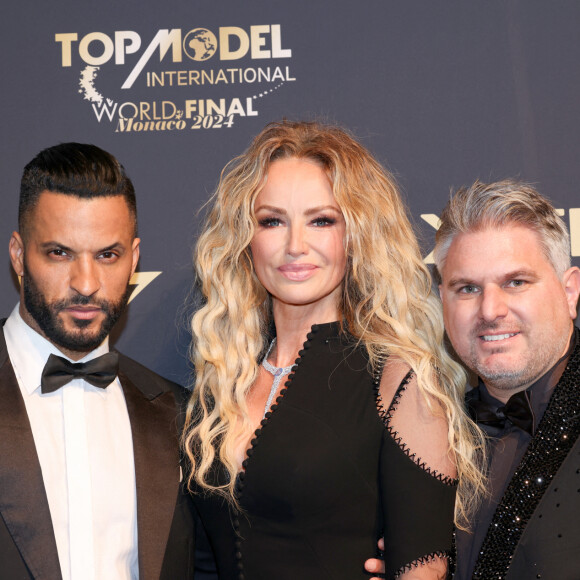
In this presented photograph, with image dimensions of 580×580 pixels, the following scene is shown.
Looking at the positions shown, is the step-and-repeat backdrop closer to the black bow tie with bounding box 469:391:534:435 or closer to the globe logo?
the globe logo

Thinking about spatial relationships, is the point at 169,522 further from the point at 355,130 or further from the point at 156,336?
the point at 355,130

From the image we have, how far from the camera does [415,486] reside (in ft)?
7.85

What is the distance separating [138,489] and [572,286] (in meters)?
1.54

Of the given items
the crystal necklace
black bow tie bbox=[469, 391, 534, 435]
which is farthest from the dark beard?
black bow tie bbox=[469, 391, 534, 435]

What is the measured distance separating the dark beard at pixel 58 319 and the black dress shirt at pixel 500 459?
129cm

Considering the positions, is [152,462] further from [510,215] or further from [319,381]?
[510,215]

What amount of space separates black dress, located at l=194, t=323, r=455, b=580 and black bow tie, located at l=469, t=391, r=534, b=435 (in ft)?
1.10

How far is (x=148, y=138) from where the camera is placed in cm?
341

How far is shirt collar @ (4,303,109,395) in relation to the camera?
2.71 m

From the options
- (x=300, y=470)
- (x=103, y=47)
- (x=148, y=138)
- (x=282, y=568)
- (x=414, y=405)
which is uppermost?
(x=103, y=47)

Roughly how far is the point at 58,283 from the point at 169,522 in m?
0.84

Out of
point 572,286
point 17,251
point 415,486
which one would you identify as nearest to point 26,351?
point 17,251

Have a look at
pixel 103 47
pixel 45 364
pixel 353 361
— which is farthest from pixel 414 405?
pixel 103 47

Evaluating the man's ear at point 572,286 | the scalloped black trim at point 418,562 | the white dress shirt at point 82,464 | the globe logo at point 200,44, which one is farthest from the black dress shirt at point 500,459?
the globe logo at point 200,44
